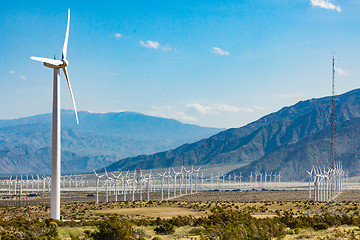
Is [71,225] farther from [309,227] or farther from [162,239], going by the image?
[309,227]

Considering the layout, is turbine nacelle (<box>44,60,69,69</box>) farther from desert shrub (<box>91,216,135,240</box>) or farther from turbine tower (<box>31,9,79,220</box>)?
desert shrub (<box>91,216,135,240</box>)

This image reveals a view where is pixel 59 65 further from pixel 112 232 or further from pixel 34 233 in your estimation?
pixel 112 232

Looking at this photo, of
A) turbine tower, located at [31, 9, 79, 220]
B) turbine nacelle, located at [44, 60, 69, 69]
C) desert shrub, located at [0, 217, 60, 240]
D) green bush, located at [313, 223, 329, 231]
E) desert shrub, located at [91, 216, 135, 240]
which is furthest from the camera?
turbine nacelle, located at [44, 60, 69, 69]

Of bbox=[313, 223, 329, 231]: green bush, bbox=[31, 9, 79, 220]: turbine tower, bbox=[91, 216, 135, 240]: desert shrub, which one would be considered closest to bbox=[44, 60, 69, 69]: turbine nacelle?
bbox=[31, 9, 79, 220]: turbine tower

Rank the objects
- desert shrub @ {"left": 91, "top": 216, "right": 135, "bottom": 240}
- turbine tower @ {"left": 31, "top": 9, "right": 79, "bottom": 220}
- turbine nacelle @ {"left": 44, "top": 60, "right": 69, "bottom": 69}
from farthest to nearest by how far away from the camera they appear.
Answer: turbine nacelle @ {"left": 44, "top": 60, "right": 69, "bottom": 69} → turbine tower @ {"left": 31, "top": 9, "right": 79, "bottom": 220} → desert shrub @ {"left": 91, "top": 216, "right": 135, "bottom": 240}

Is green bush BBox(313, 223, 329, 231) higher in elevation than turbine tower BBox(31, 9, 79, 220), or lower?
lower

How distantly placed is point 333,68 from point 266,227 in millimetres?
120220

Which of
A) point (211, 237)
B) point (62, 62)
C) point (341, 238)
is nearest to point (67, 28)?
point (62, 62)

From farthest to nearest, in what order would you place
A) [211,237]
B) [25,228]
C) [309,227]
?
[309,227] < [25,228] < [211,237]

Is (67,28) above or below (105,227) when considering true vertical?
above

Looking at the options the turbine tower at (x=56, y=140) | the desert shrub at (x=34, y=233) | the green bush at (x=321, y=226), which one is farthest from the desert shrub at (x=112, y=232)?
the green bush at (x=321, y=226)

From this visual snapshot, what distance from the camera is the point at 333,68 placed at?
140 metres

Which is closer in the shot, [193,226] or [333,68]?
[193,226]

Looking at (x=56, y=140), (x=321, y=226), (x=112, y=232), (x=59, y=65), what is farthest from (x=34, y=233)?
(x=321, y=226)
